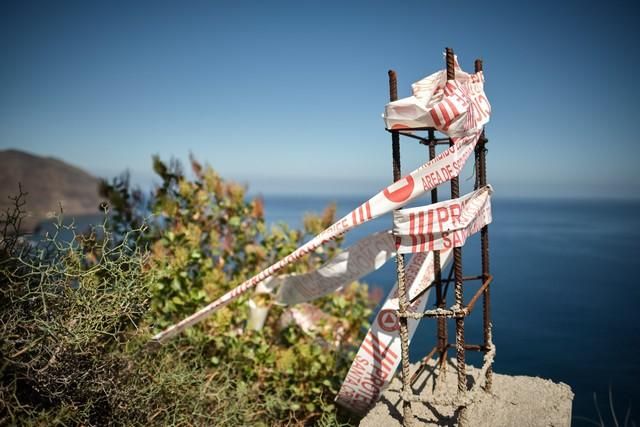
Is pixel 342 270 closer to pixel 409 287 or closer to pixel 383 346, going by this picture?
pixel 409 287

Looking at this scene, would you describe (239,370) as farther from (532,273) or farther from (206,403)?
(532,273)

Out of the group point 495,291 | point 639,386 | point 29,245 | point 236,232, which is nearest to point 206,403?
point 29,245

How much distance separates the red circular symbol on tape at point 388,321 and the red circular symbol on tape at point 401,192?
1.11 metres

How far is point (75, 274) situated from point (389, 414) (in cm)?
275

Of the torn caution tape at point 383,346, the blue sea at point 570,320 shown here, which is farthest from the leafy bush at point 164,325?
the blue sea at point 570,320

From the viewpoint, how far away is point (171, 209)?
21.1 feet

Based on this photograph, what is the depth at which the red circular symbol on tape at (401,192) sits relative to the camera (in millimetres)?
3326

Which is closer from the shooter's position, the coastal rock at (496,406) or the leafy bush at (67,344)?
the leafy bush at (67,344)

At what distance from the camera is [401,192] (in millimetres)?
3344

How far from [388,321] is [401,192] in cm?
124

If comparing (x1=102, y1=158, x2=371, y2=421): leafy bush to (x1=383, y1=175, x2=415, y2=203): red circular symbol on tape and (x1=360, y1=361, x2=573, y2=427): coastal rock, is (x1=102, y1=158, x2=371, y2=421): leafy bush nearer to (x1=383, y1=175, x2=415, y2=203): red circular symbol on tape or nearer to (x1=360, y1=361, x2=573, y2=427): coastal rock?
(x1=360, y1=361, x2=573, y2=427): coastal rock

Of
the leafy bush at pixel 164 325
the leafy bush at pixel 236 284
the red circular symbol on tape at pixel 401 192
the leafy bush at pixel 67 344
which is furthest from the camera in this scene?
the leafy bush at pixel 236 284

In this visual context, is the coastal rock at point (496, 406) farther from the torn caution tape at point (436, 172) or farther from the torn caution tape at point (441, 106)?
the torn caution tape at point (441, 106)

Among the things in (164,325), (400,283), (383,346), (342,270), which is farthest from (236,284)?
(400,283)
